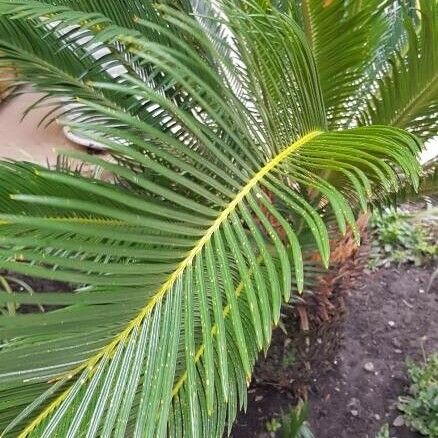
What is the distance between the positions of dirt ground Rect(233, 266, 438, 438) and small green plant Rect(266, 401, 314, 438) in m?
0.03

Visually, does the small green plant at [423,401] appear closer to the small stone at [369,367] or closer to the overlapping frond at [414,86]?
the small stone at [369,367]

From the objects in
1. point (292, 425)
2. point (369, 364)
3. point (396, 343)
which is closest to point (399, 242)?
point (396, 343)

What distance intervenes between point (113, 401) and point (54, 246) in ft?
0.56

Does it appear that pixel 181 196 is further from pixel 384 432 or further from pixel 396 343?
pixel 396 343

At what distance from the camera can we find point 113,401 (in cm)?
57

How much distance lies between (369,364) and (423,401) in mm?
213

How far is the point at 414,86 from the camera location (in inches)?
42.7

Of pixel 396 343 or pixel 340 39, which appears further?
pixel 396 343

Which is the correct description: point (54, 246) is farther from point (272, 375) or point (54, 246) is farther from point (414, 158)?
point (272, 375)

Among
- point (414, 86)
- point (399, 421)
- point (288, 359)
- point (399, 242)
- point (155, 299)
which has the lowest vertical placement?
point (399, 421)

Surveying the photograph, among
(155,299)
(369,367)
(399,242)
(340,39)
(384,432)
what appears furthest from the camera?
(399,242)

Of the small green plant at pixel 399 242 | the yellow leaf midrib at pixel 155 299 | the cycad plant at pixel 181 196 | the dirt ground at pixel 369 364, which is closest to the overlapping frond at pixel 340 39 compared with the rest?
the cycad plant at pixel 181 196

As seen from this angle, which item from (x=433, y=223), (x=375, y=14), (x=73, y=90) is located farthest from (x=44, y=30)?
(x=433, y=223)

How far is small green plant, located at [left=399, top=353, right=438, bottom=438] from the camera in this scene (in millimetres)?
1408
